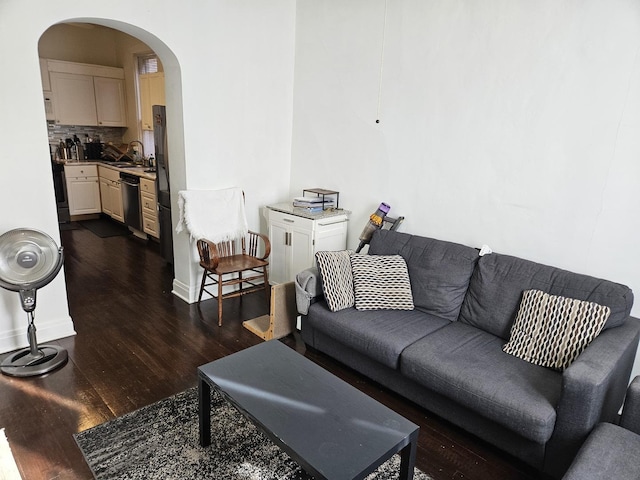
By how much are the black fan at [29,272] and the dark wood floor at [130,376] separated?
0.08 m

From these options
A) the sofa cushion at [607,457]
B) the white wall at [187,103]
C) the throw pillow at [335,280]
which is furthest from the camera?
the throw pillow at [335,280]

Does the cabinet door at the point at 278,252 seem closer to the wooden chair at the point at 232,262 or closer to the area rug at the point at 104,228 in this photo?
the wooden chair at the point at 232,262

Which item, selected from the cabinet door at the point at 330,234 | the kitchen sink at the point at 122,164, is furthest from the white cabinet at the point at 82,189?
the cabinet door at the point at 330,234

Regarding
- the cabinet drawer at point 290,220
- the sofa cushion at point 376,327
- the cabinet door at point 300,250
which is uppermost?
the cabinet drawer at point 290,220

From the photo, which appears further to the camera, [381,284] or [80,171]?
[80,171]

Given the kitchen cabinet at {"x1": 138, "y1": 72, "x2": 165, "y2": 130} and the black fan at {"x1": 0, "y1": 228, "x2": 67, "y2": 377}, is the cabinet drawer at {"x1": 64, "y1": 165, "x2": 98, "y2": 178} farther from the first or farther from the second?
the black fan at {"x1": 0, "y1": 228, "x2": 67, "y2": 377}

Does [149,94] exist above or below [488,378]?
above

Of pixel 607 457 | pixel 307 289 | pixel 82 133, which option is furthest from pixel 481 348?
pixel 82 133

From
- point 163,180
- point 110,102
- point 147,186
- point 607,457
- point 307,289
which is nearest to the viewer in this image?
point 607,457

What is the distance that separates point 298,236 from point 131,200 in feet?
9.86

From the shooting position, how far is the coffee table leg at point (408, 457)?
1.65 metres

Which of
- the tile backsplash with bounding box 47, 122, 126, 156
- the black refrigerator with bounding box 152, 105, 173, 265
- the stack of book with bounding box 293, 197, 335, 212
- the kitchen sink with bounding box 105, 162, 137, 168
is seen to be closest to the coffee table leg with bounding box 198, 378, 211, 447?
the stack of book with bounding box 293, 197, 335, 212

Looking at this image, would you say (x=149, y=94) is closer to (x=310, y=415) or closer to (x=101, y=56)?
(x=101, y=56)

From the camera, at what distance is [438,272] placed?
2.79 metres
